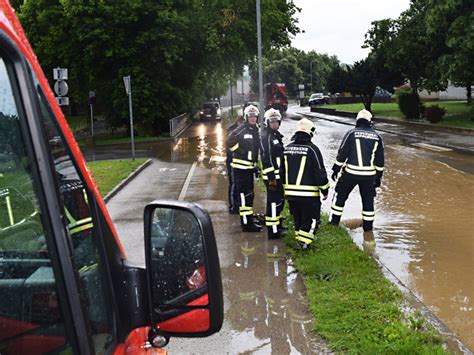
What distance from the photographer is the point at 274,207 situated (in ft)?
26.4

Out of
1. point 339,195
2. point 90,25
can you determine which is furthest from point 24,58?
point 90,25

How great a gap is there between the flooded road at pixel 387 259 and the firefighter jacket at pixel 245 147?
114 cm

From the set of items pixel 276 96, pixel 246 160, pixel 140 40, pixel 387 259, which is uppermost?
pixel 140 40

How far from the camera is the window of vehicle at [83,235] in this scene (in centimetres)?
163

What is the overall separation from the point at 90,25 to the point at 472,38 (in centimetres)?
1769

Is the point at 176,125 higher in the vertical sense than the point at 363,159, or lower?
lower

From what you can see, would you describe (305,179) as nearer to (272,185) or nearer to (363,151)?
(272,185)

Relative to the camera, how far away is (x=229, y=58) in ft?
104

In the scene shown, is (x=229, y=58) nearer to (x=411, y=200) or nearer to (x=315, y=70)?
(x=411, y=200)

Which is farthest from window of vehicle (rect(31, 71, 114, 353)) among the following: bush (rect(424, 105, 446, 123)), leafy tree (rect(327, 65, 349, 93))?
leafy tree (rect(327, 65, 349, 93))

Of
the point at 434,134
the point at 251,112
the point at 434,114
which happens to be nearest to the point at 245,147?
the point at 251,112

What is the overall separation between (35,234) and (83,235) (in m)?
0.19

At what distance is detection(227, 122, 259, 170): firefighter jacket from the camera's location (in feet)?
28.8

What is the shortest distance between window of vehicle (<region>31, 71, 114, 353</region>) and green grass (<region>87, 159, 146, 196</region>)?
11243mm
